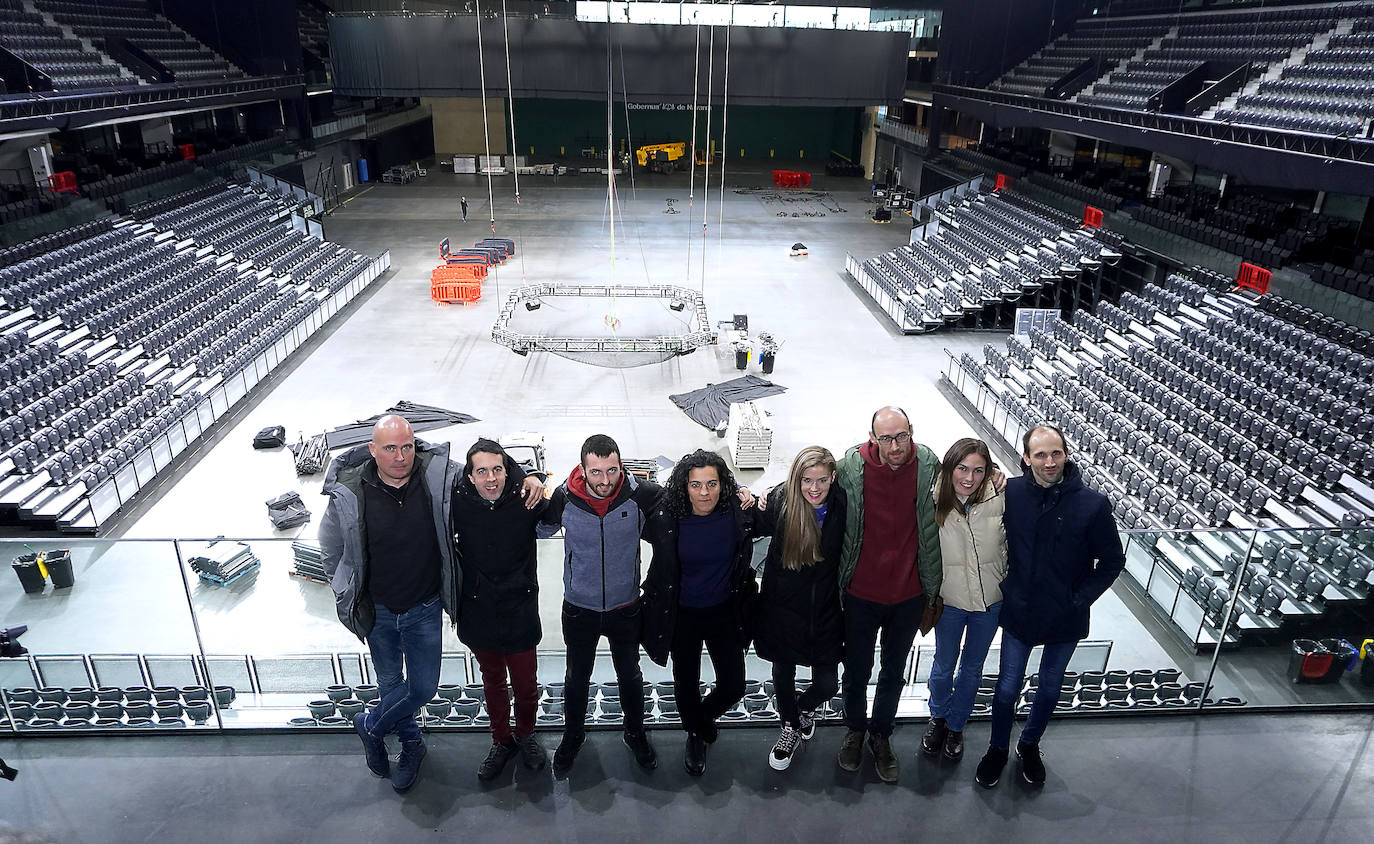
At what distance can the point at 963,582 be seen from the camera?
3.51m

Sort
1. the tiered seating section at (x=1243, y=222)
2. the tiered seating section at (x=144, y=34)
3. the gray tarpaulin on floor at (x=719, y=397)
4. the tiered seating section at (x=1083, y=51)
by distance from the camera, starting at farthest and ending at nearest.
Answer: the tiered seating section at (x=1083, y=51) < the tiered seating section at (x=144, y=34) < the gray tarpaulin on floor at (x=719, y=397) < the tiered seating section at (x=1243, y=222)

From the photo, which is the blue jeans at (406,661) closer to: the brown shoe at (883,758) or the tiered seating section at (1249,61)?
the brown shoe at (883,758)

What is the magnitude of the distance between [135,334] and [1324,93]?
20.9 meters

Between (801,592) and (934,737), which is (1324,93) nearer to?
(934,737)

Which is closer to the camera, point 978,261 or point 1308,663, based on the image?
point 1308,663

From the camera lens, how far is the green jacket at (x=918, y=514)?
10.9 feet

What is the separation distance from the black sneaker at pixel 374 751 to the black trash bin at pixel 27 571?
1.69 meters

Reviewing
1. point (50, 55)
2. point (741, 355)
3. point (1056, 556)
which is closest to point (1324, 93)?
point (741, 355)

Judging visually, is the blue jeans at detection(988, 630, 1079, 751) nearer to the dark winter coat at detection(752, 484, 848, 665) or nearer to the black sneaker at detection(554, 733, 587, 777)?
the dark winter coat at detection(752, 484, 848, 665)

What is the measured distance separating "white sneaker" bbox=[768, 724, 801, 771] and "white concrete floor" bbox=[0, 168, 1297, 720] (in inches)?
50.5

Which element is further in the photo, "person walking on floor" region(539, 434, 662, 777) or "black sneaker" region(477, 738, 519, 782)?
"black sneaker" region(477, 738, 519, 782)

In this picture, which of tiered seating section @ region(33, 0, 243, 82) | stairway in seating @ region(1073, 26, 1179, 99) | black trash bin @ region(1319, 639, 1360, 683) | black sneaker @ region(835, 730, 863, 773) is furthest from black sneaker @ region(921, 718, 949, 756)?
tiered seating section @ region(33, 0, 243, 82)

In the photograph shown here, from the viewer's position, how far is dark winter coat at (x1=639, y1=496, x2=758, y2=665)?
330 centimetres

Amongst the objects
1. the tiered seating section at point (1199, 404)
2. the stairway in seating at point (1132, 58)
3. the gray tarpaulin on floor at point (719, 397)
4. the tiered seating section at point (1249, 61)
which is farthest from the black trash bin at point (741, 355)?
the stairway in seating at point (1132, 58)
